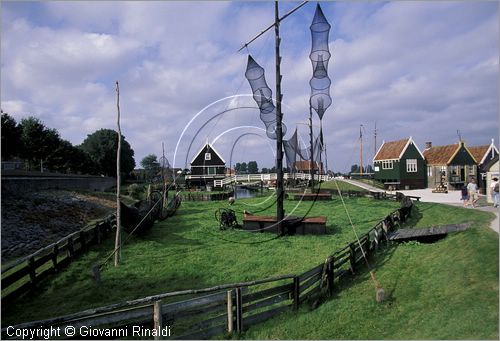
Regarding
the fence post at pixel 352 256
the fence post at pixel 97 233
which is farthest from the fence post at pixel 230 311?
the fence post at pixel 97 233

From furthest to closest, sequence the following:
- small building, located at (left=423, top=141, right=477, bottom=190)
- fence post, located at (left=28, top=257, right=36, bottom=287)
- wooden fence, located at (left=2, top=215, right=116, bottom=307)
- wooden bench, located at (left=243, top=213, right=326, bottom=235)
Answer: small building, located at (left=423, top=141, right=477, bottom=190), wooden bench, located at (left=243, top=213, right=326, bottom=235), fence post, located at (left=28, top=257, right=36, bottom=287), wooden fence, located at (left=2, top=215, right=116, bottom=307)

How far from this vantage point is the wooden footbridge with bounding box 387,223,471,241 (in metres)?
12.5

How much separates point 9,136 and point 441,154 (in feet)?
164

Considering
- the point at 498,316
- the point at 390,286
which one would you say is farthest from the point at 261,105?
the point at 498,316

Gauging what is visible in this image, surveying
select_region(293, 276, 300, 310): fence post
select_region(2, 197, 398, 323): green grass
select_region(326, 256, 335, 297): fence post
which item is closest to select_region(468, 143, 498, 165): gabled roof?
select_region(2, 197, 398, 323): green grass

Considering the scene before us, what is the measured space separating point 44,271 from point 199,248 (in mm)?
5802

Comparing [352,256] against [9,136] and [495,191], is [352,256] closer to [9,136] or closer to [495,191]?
[495,191]

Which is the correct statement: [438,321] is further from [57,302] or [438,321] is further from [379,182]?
[379,182]

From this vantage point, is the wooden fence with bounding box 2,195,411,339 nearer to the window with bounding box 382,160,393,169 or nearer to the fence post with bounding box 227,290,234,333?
the fence post with bounding box 227,290,234,333

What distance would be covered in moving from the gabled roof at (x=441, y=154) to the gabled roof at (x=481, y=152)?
3045 millimetres

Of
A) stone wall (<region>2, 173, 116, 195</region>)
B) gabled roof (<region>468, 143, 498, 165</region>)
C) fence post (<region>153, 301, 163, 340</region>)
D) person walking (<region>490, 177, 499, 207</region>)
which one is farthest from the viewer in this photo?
gabled roof (<region>468, 143, 498, 165</region>)

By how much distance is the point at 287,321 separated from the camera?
7824mm

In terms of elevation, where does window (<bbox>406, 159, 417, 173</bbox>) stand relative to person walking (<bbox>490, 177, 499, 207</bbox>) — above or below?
above

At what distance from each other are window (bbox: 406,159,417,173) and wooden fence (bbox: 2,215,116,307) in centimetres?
3828
